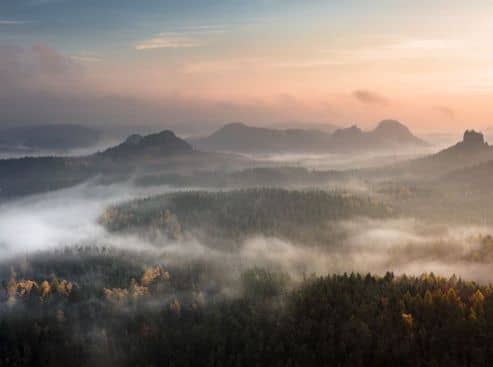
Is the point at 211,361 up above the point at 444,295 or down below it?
below

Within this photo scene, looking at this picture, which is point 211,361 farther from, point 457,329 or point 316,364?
point 457,329

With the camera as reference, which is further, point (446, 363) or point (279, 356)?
point (279, 356)

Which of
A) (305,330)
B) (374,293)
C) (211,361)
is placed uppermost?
(374,293)

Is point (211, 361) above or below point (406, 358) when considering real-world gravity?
below

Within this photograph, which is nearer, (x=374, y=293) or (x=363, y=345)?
(x=363, y=345)

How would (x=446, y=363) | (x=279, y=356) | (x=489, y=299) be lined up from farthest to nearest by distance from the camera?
(x=279, y=356), (x=489, y=299), (x=446, y=363)

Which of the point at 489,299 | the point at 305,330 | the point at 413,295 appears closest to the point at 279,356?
the point at 305,330

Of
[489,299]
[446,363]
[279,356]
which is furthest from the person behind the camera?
[279,356]

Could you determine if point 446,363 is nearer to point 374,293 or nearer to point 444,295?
point 444,295

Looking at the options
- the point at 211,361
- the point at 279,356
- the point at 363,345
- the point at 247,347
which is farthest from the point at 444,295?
the point at 211,361
